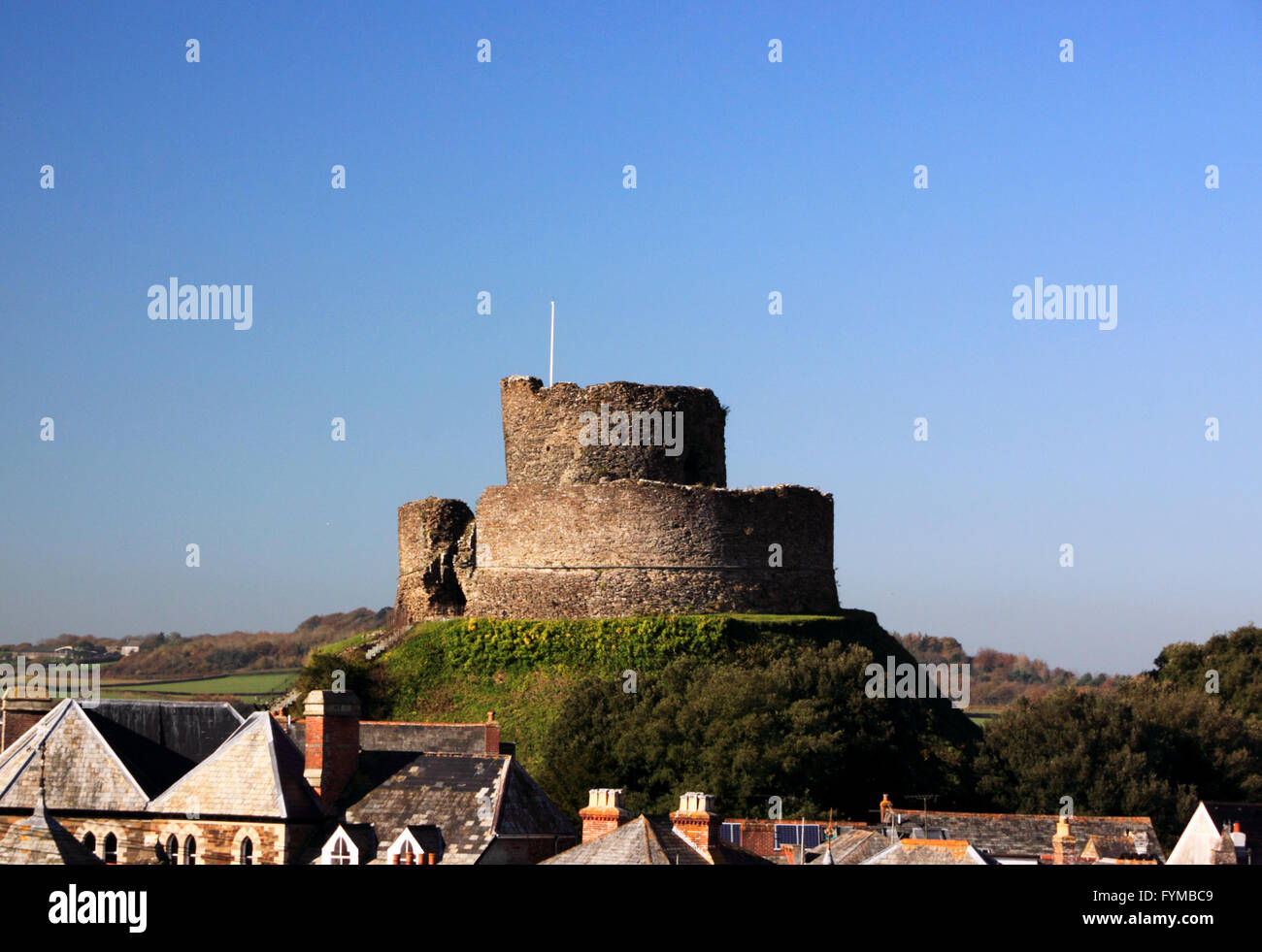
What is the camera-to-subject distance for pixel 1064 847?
106 feet

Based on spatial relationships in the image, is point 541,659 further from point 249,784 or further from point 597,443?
point 249,784

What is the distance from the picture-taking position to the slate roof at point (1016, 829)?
33.9m

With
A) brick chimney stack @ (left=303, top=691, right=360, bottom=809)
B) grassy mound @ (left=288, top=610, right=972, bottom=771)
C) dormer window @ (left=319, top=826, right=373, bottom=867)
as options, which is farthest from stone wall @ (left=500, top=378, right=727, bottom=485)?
dormer window @ (left=319, top=826, right=373, bottom=867)

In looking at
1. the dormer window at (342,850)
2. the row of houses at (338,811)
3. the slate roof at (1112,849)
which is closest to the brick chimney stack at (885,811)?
the row of houses at (338,811)

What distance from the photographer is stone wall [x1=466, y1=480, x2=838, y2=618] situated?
170 feet

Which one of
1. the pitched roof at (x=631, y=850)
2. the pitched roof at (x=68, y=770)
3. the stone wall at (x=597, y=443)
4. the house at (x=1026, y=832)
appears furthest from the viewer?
the stone wall at (x=597, y=443)

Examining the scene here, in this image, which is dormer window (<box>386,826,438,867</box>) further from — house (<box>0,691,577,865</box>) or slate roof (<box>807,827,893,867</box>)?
slate roof (<box>807,827,893,867</box>)

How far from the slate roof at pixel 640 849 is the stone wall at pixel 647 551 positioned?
2427 centimetres

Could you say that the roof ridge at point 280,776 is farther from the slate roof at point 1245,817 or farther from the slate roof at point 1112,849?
the slate roof at point 1245,817
